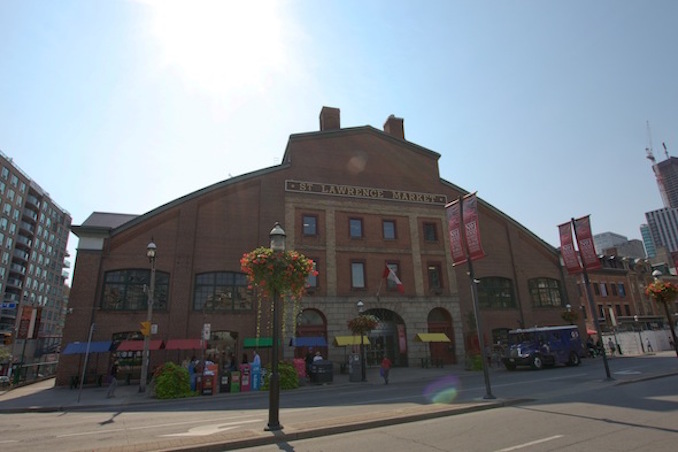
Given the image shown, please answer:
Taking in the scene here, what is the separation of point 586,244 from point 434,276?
15.9 m

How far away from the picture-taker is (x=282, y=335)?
2838 centimetres

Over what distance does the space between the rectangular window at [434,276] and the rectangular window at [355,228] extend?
6.88 metres

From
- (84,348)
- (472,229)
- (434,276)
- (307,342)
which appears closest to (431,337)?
(434,276)

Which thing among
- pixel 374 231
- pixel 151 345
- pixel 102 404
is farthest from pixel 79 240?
pixel 374 231

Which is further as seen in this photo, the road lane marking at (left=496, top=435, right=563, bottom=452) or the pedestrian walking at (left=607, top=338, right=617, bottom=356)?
the pedestrian walking at (left=607, top=338, right=617, bottom=356)

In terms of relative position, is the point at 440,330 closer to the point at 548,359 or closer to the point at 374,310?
the point at 374,310

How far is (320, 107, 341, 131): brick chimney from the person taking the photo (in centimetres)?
3722

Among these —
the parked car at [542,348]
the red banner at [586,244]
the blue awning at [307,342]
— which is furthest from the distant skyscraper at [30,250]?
the red banner at [586,244]

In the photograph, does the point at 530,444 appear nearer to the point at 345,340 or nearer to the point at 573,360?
the point at 345,340

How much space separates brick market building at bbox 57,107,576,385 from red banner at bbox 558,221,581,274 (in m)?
13.5

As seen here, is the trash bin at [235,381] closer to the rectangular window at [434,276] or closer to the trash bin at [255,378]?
the trash bin at [255,378]

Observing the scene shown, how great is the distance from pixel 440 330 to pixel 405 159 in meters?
15.6

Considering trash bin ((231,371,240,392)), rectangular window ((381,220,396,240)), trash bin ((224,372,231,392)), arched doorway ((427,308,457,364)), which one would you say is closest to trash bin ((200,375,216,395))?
trash bin ((224,372,231,392))

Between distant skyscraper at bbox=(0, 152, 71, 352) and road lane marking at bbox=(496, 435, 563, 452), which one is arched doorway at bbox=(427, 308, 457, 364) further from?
distant skyscraper at bbox=(0, 152, 71, 352)
